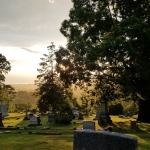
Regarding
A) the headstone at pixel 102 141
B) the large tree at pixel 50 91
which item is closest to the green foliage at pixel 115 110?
the large tree at pixel 50 91

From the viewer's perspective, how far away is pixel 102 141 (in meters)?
6.53

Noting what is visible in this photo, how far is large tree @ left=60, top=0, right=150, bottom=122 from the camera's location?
723 inches

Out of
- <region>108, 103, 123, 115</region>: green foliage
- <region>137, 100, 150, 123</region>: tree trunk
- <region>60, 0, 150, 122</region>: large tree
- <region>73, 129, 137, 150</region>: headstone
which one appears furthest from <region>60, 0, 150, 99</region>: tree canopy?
<region>108, 103, 123, 115</region>: green foliage

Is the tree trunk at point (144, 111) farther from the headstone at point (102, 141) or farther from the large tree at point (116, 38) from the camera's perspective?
the headstone at point (102, 141)

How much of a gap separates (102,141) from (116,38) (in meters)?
12.5

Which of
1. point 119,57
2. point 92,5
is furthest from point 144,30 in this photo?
point 92,5

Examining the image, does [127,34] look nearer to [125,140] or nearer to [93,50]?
[93,50]

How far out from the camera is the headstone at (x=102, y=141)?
6.38 m

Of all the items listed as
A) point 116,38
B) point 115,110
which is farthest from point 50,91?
point 116,38

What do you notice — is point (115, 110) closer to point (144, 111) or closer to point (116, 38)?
point (144, 111)

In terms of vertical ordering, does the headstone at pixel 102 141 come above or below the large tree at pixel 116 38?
below

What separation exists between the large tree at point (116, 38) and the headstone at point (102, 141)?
11.9 meters

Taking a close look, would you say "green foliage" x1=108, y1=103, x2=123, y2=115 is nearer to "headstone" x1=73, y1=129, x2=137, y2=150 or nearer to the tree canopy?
the tree canopy

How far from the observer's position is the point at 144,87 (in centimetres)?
2100
